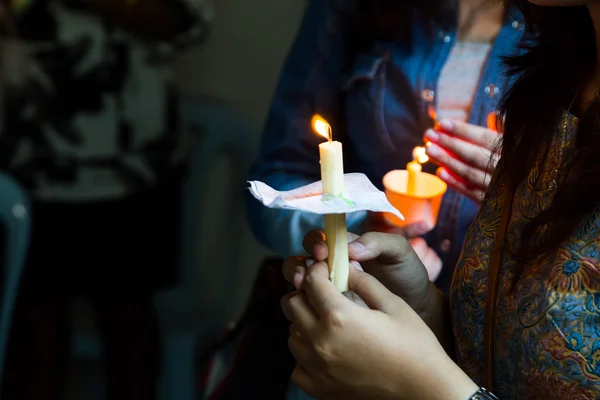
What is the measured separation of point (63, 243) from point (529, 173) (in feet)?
2.19

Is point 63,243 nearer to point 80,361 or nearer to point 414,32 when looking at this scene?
point 80,361

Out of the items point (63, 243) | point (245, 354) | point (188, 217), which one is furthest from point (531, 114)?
point (63, 243)

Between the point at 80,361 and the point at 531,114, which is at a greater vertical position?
the point at 531,114

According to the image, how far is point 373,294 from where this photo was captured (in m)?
0.34

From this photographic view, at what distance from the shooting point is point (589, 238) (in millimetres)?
348

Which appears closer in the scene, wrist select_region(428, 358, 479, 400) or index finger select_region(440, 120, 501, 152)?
wrist select_region(428, 358, 479, 400)

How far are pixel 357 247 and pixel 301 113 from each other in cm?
28

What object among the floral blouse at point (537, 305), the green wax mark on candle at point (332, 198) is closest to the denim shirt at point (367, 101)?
the floral blouse at point (537, 305)

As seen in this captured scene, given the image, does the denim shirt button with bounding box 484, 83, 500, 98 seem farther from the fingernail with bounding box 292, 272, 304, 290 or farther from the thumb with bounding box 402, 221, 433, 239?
the fingernail with bounding box 292, 272, 304, 290

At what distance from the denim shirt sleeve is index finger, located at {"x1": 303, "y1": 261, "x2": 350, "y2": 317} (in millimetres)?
222

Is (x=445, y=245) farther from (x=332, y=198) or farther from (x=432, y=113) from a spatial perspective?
(x=332, y=198)

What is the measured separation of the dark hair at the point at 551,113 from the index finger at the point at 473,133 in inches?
1.2

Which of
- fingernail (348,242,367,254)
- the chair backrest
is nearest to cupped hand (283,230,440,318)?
fingernail (348,242,367,254)

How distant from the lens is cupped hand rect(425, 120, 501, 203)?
50 centimetres
